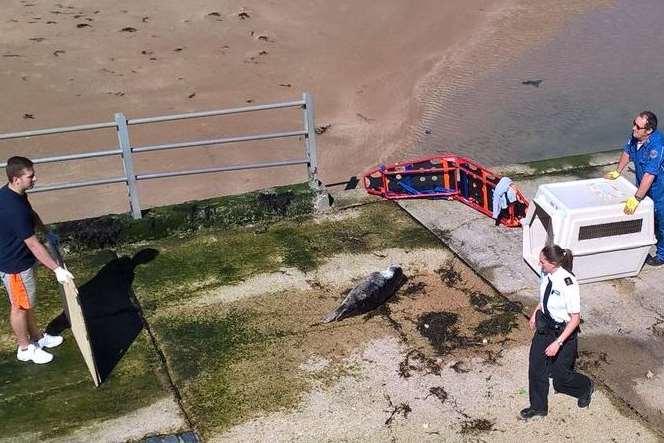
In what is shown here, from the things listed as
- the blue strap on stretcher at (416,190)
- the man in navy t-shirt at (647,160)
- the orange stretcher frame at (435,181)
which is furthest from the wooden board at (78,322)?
the man in navy t-shirt at (647,160)

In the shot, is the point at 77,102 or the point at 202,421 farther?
the point at 77,102

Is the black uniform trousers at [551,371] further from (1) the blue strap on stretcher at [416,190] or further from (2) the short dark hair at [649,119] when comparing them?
(1) the blue strap on stretcher at [416,190]

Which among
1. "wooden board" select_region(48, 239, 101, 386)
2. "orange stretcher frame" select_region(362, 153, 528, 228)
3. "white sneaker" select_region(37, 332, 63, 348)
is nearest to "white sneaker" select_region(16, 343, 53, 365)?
"white sneaker" select_region(37, 332, 63, 348)

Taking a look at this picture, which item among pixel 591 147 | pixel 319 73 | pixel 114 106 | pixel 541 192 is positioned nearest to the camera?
pixel 541 192

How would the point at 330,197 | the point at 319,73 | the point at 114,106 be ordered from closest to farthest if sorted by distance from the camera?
the point at 330,197 → the point at 114,106 → the point at 319,73

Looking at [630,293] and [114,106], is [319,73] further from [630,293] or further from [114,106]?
[630,293]

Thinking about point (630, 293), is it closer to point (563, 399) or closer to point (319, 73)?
point (563, 399)

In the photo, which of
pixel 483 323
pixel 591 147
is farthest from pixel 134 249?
pixel 591 147

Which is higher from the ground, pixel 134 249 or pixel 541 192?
pixel 541 192
